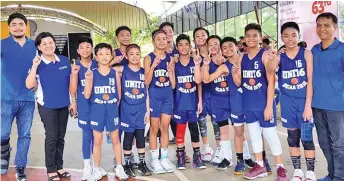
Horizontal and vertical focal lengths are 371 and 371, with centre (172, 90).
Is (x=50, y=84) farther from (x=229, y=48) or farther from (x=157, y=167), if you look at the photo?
(x=229, y=48)

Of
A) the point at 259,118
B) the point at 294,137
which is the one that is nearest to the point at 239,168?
the point at 259,118

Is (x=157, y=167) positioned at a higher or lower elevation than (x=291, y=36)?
lower

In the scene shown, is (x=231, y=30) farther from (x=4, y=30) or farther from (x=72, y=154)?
(x=72, y=154)

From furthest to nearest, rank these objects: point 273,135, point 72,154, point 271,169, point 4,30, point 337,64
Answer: point 4,30 < point 72,154 < point 271,169 < point 273,135 < point 337,64

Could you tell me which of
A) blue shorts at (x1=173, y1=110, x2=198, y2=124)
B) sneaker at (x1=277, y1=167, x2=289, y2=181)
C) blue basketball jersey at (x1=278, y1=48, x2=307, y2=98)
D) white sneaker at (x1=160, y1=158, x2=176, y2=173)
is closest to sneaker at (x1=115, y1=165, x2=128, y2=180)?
white sneaker at (x1=160, y1=158, x2=176, y2=173)

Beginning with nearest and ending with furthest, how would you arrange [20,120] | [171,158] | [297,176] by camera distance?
[297,176] < [20,120] < [171,158]

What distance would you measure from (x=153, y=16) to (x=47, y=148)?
53.2 ft

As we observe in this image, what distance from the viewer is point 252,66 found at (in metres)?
3.52

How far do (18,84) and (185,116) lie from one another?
169cm

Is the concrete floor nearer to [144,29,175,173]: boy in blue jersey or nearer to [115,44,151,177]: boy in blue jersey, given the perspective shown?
[144,29,175,173]: boy in blue jersey

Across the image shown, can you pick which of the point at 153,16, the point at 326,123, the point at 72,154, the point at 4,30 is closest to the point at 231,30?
the point at 153,16

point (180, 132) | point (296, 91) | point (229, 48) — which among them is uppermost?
point (229, 48)

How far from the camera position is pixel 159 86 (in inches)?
149

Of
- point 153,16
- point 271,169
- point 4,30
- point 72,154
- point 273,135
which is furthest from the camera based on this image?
point 153,16
